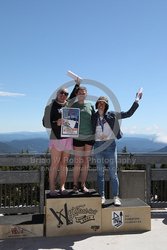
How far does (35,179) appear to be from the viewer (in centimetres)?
754

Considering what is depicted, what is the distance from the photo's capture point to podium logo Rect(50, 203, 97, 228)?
5.99 metres

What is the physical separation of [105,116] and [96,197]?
4.54 feet

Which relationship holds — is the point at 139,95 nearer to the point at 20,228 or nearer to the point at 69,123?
the point at 69,123

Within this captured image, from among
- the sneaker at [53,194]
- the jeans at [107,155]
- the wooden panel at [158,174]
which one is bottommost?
the sneaker at [53,194]

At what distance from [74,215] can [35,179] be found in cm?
175

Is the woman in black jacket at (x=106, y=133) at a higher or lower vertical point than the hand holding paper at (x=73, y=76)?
lower

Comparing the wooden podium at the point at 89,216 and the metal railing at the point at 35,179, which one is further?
the metal railing at the point at 35,179

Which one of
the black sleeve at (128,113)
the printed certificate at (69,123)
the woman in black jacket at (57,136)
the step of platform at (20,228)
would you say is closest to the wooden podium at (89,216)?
the step of platform at (20,228)

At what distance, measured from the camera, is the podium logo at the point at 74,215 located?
236 inches

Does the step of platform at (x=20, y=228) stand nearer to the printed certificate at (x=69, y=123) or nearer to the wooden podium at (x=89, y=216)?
the wooden podium at (x=89, y=216)

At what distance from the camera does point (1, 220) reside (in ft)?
19.8

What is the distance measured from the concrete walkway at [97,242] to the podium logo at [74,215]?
253mm

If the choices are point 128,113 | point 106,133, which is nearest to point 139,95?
point 128,113

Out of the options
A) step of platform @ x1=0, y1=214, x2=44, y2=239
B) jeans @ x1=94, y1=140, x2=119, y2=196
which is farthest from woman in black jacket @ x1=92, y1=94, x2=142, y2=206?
step of platform @ x1=0, y1=214, x2=44, y2=239
